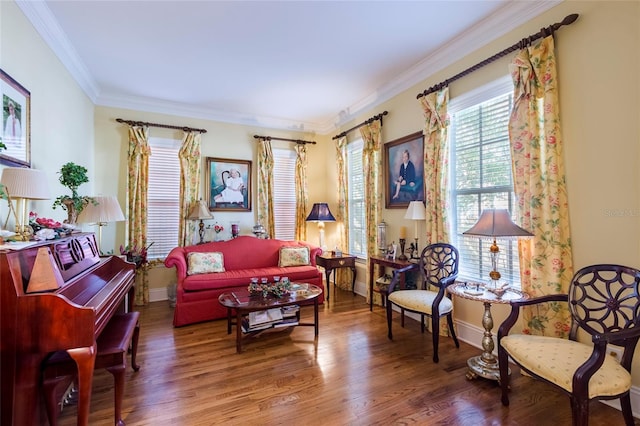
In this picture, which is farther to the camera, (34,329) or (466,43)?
(466,43)

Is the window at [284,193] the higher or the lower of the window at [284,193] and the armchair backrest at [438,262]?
the higher

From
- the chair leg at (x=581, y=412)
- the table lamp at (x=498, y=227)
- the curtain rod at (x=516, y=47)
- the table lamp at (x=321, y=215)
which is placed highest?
the curtain rod at (x=516, y=47)

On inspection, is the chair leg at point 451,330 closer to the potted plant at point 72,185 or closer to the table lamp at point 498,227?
the table lamp at point 498,227

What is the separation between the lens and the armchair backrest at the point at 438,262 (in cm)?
306

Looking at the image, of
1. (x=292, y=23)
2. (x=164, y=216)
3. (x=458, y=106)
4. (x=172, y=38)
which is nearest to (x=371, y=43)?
(x=292, y=23)

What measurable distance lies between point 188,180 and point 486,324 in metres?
4.33

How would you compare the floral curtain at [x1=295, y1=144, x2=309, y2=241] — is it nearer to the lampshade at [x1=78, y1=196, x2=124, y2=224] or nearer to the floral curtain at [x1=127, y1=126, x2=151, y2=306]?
the floral curtain at [x1=127, y1=126, x2=151, y2=306]

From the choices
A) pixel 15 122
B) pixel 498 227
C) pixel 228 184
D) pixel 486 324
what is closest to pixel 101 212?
pixel 15 122

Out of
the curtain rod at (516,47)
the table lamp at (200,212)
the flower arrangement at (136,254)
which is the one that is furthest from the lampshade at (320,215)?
the flower arrangement at (136,254)

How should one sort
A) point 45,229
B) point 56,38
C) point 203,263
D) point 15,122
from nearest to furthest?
point 45,229
point 15,122
point 56,38
point 203,263

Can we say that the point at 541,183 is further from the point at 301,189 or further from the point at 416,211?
the point at 301,189

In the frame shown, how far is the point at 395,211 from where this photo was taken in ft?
13.4

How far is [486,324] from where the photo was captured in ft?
8.04

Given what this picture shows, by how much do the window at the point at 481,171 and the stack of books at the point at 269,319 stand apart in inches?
76.2
